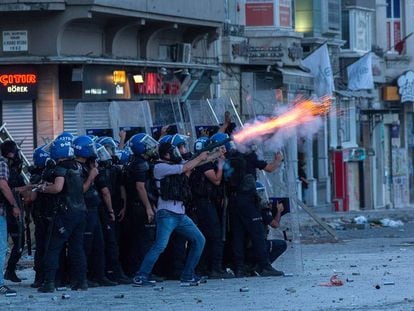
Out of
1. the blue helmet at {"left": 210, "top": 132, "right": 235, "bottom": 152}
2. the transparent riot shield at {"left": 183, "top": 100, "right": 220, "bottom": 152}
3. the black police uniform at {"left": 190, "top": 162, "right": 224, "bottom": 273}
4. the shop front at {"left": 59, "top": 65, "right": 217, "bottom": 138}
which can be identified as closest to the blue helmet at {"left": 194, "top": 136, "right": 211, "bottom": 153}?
the blue helmet at {"left": 210, "top": 132, "right": 235, "bottom": 152}

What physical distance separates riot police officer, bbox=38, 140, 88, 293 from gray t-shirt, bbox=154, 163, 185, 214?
3.40 feet

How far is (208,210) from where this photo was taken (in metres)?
18.7

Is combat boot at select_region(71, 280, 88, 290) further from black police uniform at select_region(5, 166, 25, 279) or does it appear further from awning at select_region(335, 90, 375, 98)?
awning at select_region(335, 90, 375, 98)

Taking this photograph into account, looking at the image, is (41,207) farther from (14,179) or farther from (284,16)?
(284,16)

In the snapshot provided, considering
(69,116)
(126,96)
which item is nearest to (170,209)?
(69,116)

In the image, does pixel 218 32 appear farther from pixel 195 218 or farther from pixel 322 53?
pixel 195 218

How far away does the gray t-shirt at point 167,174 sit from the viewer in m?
17.4

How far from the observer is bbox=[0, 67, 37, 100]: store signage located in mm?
28875

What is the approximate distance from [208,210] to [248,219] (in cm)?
54

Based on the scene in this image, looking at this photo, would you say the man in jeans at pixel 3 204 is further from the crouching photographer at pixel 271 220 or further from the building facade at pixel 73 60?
the building facade at pixel 73 60

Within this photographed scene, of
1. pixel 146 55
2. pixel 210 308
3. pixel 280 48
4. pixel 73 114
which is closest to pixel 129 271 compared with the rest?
pixel 210 308

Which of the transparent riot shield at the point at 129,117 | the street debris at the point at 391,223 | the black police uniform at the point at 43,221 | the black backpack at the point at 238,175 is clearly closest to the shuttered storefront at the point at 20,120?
the transparent riot shield at the point at 129,117

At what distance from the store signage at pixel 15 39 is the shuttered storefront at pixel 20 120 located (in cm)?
115

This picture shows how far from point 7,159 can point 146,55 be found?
14.6 m
